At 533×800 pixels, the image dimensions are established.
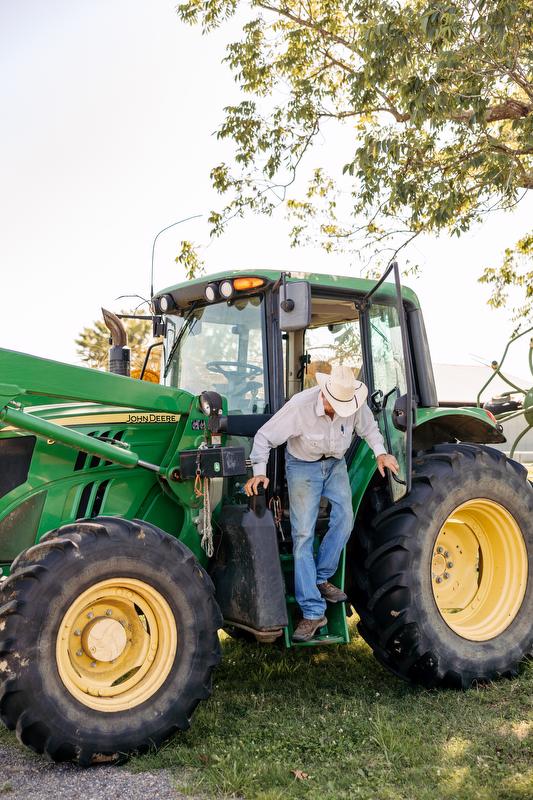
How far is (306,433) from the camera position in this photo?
15.4ft

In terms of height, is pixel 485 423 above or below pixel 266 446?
above

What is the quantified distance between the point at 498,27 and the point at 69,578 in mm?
6467

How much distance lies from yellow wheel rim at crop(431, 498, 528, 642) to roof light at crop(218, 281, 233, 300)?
6.61 ft

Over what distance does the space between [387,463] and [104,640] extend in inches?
75.9

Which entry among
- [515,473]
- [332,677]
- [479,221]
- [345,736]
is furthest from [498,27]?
[345,736]

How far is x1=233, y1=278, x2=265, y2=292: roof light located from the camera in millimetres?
4840

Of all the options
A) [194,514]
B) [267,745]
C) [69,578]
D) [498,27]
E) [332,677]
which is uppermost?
[498,27]

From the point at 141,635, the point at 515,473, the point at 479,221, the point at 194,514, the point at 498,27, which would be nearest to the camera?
the point at 141,635

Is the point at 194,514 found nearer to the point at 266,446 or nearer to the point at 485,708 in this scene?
the point at 266,446

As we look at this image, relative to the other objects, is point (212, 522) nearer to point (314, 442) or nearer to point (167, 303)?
point (314, 442)

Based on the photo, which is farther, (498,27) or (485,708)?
(498,27)

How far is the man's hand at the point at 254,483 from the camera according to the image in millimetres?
4527

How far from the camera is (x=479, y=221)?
10.9 metres

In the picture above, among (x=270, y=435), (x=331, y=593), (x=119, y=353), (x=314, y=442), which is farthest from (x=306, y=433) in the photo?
(x=119, y=353)
